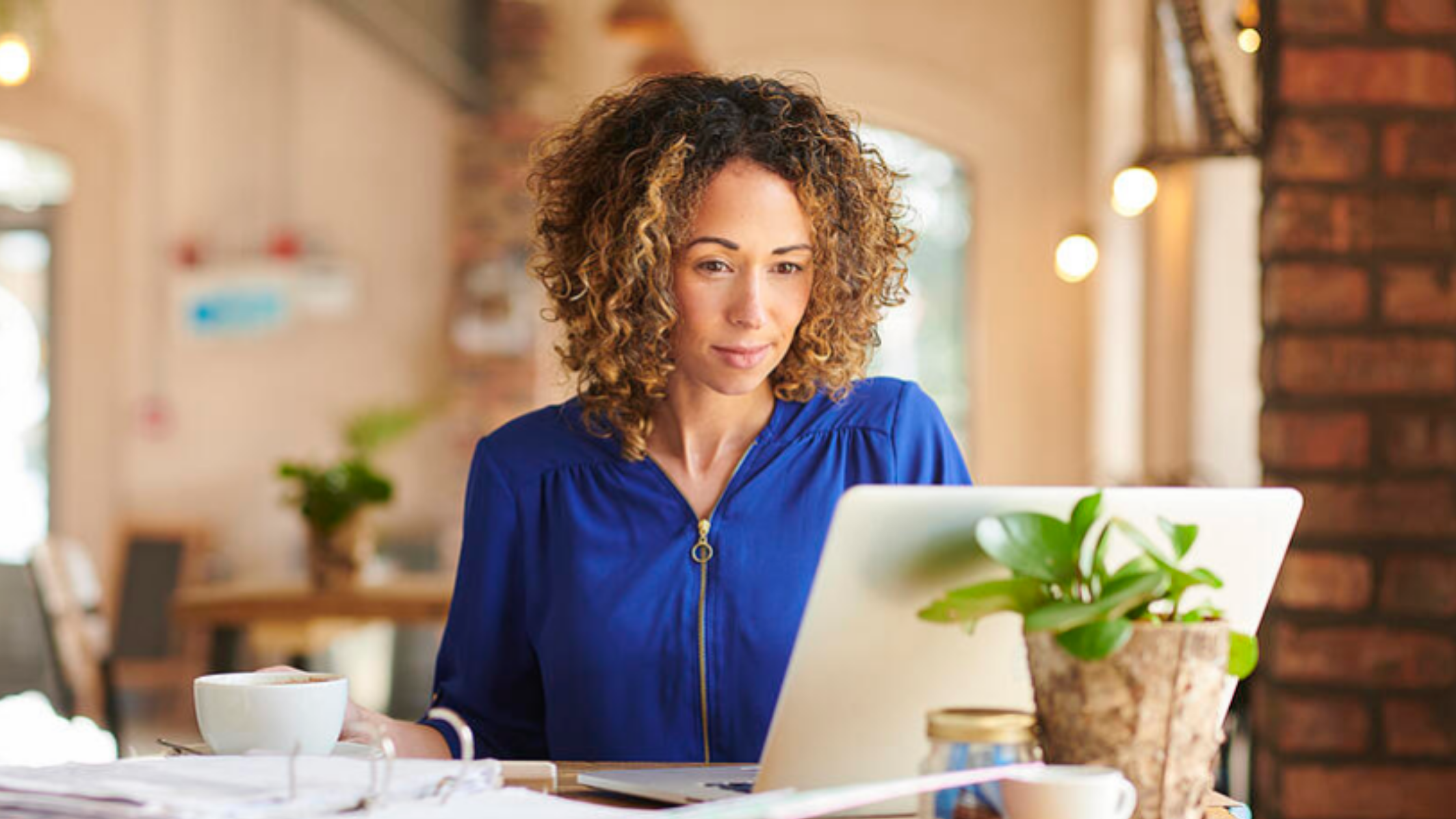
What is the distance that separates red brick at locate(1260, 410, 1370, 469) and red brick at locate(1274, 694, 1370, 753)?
31 cm

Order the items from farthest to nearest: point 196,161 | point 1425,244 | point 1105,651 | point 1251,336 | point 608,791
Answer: point 196,161
point 1251,336
point 1425,244
point 608,791
point 1105,651

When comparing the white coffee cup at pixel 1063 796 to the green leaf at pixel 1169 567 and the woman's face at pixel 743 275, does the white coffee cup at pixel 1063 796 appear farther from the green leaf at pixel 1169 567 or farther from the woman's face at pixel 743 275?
the woman's face at pixel 743 275

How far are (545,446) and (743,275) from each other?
1.04ft

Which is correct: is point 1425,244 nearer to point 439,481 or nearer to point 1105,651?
point 1105,651

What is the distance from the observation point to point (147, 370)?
6914mm

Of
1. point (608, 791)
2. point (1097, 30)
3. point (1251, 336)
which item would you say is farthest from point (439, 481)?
point (608, 791)

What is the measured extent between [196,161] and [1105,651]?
6.69 meters

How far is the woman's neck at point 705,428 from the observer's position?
1822 millimetres

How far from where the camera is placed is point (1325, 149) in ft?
7.49

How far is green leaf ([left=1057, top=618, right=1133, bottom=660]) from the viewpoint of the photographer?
1.03 metres

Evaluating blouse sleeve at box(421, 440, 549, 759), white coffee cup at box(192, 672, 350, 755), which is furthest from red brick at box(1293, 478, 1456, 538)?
white coffee cup at box(192, 672, 350, 755)

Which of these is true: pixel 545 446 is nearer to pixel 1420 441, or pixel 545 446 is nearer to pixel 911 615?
pixel 911 615

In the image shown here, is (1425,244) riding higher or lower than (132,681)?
higher

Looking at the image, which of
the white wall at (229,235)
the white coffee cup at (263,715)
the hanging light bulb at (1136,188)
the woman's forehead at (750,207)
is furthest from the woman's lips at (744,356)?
the white wall at (229,235)
